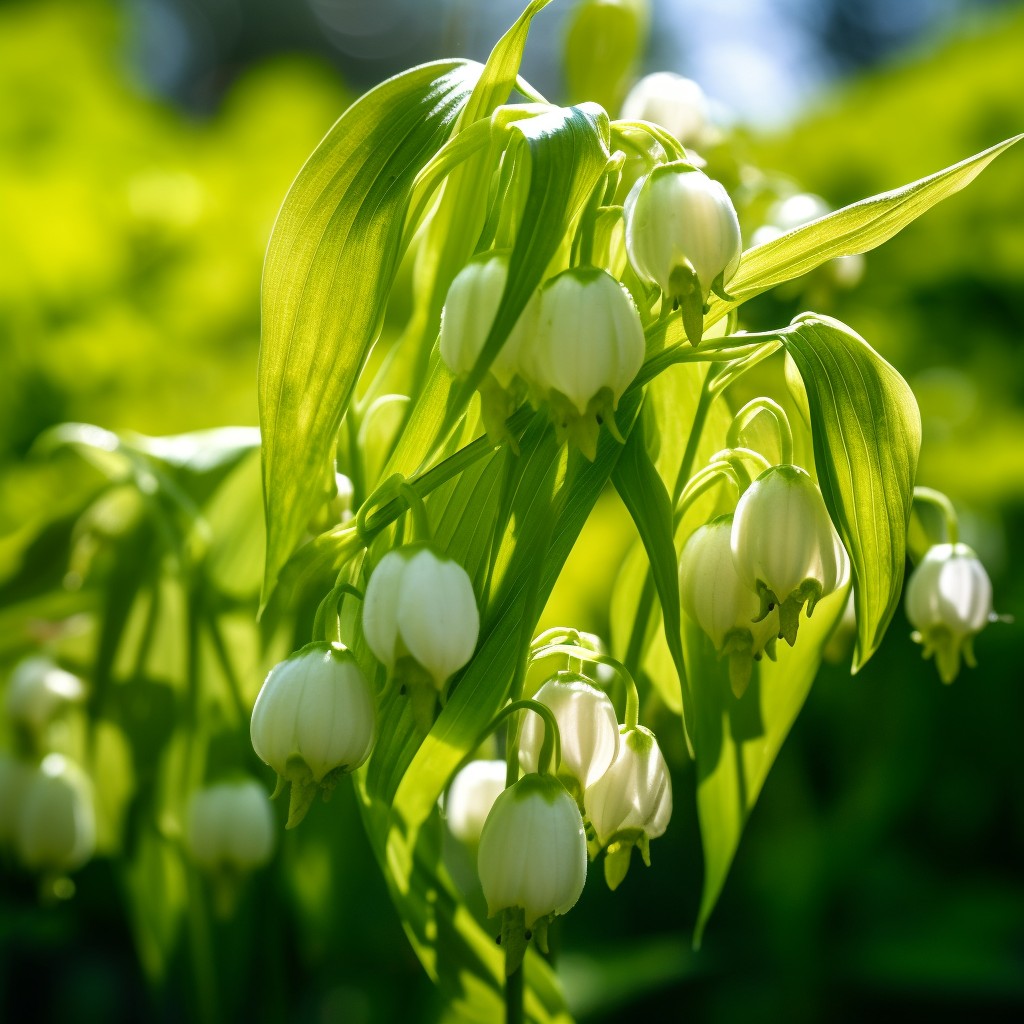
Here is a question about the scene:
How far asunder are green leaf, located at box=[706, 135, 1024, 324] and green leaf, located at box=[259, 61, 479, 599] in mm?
170

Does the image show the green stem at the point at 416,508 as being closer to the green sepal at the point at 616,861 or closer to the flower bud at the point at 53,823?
the green sepal at the point at 616,861

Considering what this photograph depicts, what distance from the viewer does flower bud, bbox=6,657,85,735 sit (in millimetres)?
1041

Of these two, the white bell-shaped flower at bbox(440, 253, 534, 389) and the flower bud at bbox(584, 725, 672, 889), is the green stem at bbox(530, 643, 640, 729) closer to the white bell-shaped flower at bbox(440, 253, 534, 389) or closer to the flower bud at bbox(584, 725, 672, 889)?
the flower bud at bbox(584, 725, 672, 889)

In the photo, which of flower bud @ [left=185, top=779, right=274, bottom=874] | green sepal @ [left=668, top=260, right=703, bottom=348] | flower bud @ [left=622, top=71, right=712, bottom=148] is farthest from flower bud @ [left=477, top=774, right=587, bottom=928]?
flower bud @ [left=622, top=71, right=712, bottom=148]

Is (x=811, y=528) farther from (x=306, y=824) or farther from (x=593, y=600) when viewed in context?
(x=593, y=600)

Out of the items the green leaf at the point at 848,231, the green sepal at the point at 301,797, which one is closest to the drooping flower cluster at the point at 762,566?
the green leaf at the point at 848,231

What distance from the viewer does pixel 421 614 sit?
1.84 ft

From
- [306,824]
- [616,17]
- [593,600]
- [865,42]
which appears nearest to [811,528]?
[616,17]

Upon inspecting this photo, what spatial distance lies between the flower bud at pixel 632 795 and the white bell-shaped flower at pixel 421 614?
12 cm

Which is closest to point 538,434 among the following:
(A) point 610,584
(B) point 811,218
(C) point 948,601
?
(C) point 948,601

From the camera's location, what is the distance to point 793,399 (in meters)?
0.69

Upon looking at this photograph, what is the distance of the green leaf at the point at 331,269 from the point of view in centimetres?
61

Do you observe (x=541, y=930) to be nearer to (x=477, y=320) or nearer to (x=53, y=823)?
(x=477, y=320)

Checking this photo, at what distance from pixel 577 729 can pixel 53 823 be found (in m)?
0.60
